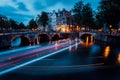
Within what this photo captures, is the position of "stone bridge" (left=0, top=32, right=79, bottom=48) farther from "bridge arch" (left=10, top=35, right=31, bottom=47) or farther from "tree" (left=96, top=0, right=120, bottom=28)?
"tree" (left=96, top=0, right=120, bottom=28)

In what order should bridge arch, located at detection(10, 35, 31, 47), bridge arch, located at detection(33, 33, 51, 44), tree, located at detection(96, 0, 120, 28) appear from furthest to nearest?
bridge arch, located at detection(33, 33, 51, 44), bridge arch, located at detection(10, 35, 31, 47), tree, located at detection(96, 0, 120, 28)

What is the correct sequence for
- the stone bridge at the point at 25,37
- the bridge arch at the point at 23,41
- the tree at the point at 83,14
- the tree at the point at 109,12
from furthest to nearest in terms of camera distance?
the tree at the point at 83,14 < the bridge arch at the point at 23,41 < the stone bridge at the point at 25,37 < the tree at the point at 109,12

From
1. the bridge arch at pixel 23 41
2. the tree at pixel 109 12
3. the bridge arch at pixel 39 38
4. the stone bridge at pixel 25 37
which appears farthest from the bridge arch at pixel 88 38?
the bridge arch at pixel 23 41

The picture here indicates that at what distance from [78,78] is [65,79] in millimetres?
1505

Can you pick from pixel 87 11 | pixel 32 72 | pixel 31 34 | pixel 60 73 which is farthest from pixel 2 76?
pixel 87 11

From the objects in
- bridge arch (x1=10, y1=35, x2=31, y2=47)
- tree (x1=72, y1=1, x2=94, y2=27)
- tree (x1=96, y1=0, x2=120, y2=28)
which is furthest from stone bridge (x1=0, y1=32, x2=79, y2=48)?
tree (x1=96, y1=0, x2=120, y2=28)

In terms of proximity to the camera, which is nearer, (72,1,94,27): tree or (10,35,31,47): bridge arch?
(10,35,31,47): bridge arch

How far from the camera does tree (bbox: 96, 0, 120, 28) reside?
61.7 m

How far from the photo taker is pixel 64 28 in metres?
150

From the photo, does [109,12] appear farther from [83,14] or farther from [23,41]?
[83,14]

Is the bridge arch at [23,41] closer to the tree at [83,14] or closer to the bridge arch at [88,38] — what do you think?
the bridge arch at [88,38]

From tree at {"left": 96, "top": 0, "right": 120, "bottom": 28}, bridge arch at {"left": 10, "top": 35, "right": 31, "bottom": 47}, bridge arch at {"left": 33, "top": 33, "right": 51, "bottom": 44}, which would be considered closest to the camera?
tree at {"left": 96, "top": 0, "right": 120, "bottom": 28}

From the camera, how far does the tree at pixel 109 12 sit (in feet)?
202

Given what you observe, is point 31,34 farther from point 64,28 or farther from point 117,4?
point 64,28
